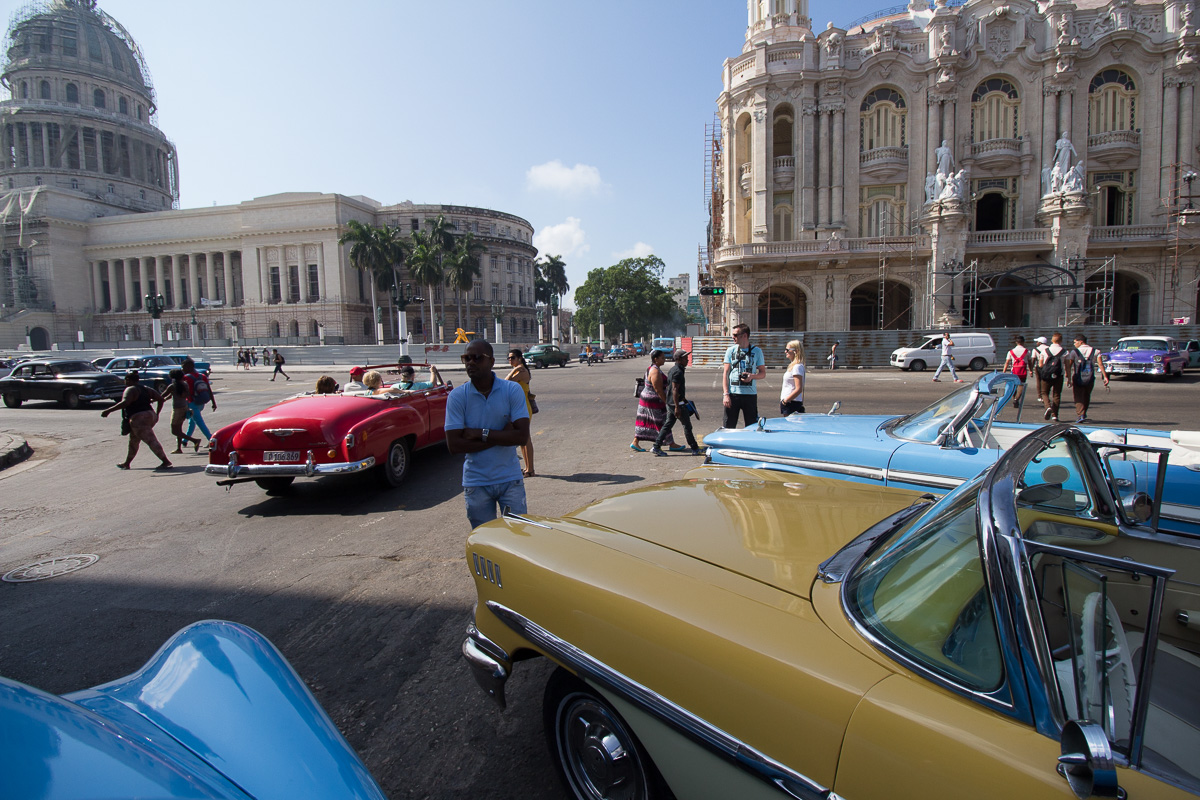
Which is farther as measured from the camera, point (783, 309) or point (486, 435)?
point (783, 309)

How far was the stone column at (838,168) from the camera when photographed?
35.2m

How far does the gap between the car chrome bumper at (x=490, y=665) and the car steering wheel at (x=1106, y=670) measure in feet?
6.10

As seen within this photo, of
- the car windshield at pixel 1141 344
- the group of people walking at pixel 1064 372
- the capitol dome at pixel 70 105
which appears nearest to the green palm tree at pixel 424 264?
the capitol dome at pixel 70 105

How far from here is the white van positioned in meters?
25.5

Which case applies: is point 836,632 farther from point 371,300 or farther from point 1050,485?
point 371,300

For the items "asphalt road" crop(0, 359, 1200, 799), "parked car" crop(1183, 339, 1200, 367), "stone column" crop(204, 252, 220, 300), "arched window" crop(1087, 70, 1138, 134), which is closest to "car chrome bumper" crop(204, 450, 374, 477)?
"asphalt road" crop(0, 359, 1200, 799)

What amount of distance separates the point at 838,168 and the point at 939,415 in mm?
35494

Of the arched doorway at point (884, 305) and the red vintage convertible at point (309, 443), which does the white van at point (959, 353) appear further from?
the red vintage convertible at point (309, 443)

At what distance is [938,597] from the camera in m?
1.70

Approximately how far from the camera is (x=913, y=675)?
59.8 inches

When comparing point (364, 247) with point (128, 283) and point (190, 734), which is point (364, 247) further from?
point (190, 734)

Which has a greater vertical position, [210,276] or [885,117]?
[885,117]

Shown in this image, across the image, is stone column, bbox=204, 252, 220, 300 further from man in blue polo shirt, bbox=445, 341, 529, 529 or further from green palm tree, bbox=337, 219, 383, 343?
man in blue polo shirt, bbox=445, 341, 529, 529

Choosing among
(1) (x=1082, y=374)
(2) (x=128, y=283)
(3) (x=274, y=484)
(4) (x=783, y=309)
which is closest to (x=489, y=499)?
(3) (x=274, y=484)
